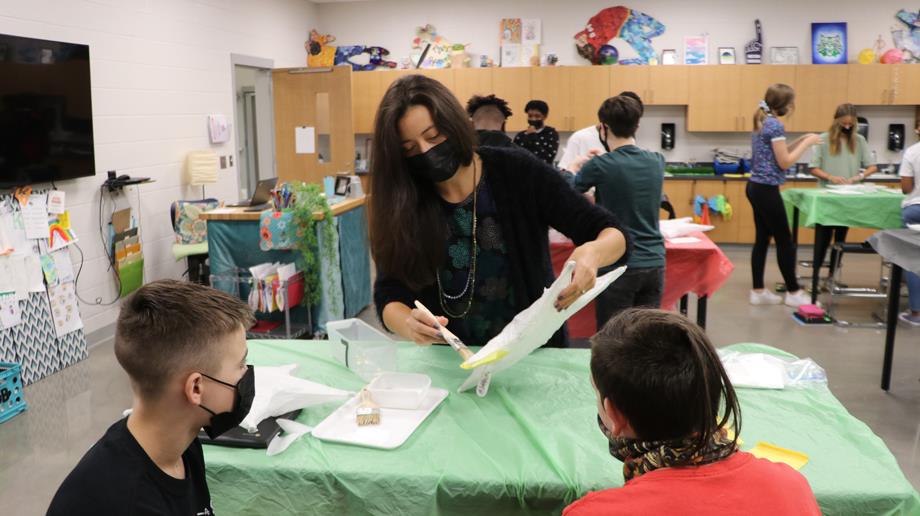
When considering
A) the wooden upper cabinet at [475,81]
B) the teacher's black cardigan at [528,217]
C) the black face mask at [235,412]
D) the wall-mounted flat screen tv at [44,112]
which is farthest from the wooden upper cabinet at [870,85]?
the black face mask at [235,412]

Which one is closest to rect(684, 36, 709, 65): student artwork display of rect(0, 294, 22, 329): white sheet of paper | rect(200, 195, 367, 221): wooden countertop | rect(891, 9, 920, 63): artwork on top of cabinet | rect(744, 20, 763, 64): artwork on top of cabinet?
rect(744, 20, 763, 64): artwork on top of cabinet

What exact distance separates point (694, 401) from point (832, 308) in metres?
5.62

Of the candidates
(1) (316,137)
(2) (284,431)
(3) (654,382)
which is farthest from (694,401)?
(1) (316,137)

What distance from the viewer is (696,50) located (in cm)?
896

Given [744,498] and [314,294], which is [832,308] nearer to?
[314,294]

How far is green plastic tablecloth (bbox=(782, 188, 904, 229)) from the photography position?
5.80m

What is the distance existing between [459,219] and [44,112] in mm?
3699

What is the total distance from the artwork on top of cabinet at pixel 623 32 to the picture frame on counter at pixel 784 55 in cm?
134

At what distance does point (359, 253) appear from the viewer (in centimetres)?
593

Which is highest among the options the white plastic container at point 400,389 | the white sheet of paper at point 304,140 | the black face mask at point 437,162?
the white sheet of paper at point 304,140

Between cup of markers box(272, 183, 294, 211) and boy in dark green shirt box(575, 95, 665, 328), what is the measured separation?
2094 mm

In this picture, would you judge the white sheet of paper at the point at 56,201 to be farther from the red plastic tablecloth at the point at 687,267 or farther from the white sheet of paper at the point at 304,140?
the white sheet of paper at the point at 304,140

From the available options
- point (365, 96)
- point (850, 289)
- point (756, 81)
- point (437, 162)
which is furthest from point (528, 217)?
point (365, 96)

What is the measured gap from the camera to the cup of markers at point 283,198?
4.94 metres
